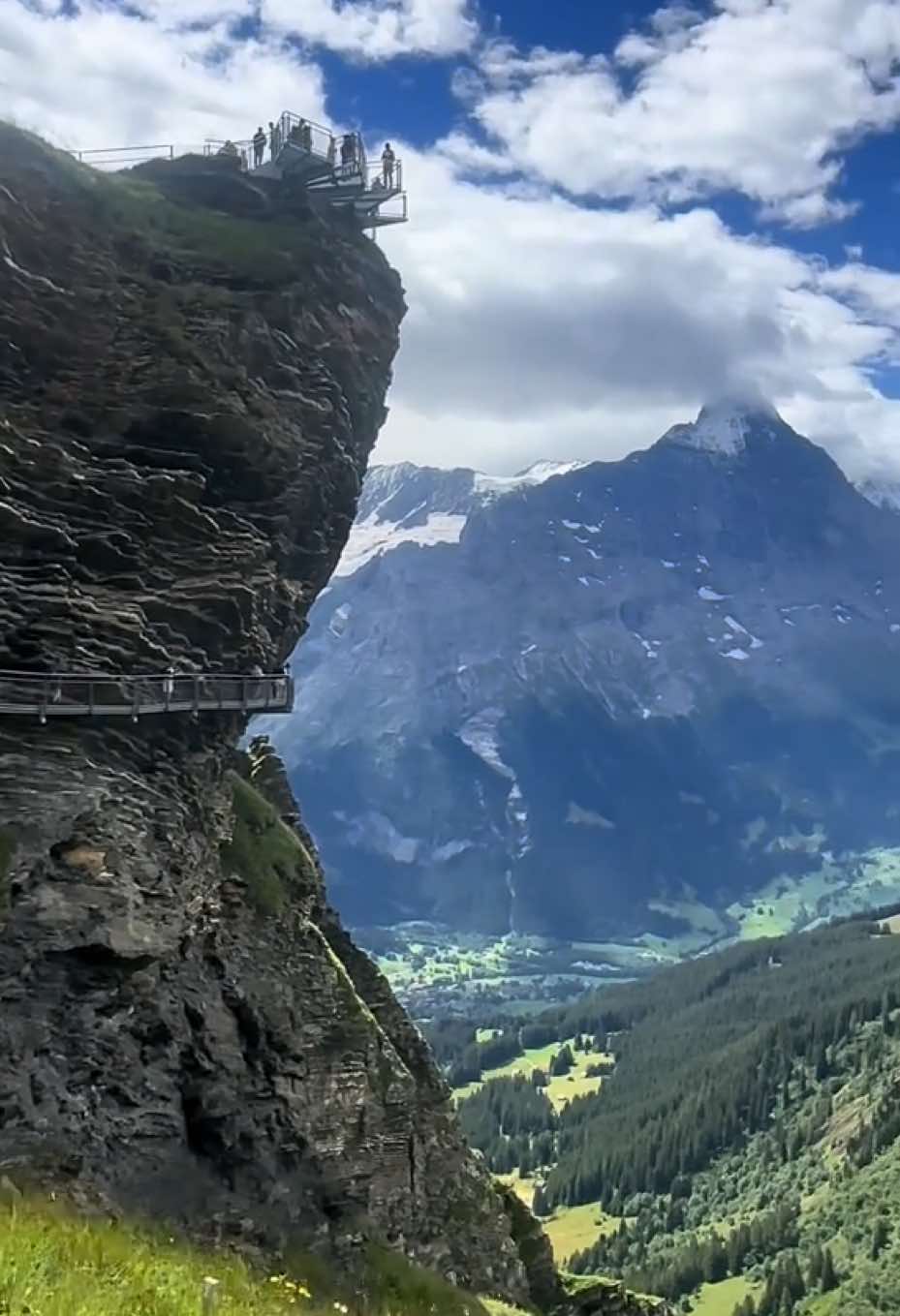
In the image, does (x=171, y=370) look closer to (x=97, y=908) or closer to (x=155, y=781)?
(x=155, y=781)

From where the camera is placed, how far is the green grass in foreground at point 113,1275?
17859 mm

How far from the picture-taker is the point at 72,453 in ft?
160

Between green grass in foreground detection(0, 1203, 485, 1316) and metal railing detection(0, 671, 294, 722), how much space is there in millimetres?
15863

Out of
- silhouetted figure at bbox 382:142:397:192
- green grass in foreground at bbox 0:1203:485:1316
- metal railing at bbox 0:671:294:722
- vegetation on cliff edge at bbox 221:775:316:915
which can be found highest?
silhouetted figure at bbox 382:142:397:192

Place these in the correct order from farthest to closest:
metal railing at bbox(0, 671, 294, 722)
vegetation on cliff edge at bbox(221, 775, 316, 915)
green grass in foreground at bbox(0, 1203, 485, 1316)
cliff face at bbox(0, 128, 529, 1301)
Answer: vegetation on cliff edge at bbox(221, 775, 316, 915), metal railing at bbox(0, 671, 294, 722), cliff face at bbox(0, 128, 529, 1301), green grass in foreground at bbox(0, 1203, 485, 1316)

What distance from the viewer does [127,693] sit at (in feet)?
145

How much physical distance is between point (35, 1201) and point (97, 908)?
945 cm

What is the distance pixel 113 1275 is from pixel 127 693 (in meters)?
25.9

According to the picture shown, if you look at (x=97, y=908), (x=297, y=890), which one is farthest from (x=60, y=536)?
(x=297, y=890)

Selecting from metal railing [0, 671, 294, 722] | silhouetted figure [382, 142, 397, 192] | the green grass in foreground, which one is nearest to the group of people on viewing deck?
silhouetted figure [382, 142, 397, 192]

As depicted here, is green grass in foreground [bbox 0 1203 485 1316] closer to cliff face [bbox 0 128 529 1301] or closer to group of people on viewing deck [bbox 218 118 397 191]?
cliff face [bbox 0 128 529 1301]

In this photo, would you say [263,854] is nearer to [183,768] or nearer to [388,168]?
→ [183,768]

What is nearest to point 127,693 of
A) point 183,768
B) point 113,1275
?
point 183,768

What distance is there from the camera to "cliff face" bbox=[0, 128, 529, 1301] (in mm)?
40281
